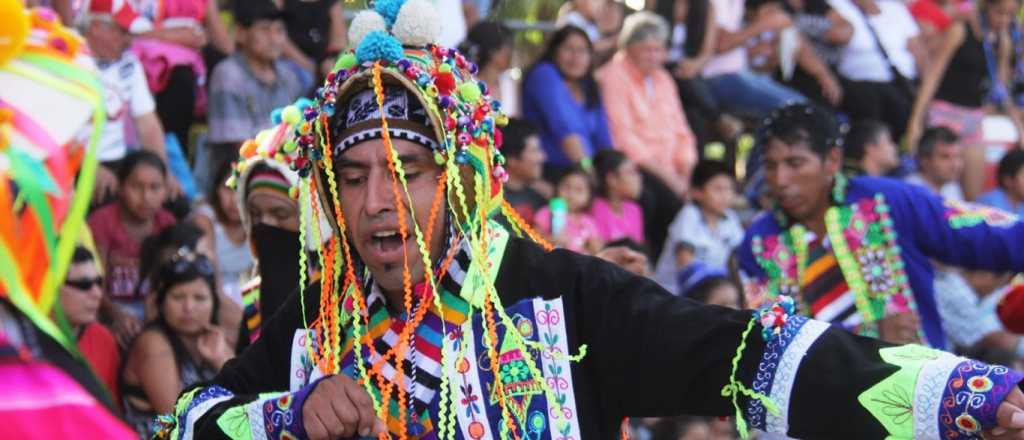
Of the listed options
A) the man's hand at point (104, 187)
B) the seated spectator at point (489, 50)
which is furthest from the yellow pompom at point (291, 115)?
the seated spectator at point (489, 50)

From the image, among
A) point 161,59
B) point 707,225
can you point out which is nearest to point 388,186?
point 161,59

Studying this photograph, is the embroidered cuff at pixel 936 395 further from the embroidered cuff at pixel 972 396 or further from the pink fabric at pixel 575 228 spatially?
the pink fabric at pixel 575 228

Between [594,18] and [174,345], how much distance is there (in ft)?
15.3

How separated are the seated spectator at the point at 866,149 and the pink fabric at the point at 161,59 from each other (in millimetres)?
4048

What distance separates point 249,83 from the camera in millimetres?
8352

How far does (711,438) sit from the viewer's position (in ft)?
25.6

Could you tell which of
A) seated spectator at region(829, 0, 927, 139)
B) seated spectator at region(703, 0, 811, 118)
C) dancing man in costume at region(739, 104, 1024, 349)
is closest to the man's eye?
dancing man in costume at region(739, 104, 1024, 349)

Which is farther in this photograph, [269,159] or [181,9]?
[181,9]

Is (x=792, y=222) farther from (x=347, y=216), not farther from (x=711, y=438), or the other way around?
(x=347, y=216)

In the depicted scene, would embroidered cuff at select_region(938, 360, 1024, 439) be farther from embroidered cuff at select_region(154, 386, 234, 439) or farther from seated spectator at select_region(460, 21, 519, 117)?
seated spectator at select_region(460, 21, 519, 117)

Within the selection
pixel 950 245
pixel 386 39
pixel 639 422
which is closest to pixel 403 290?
pixel 386 39

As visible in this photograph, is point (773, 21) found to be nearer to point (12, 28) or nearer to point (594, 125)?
point (594, 125)

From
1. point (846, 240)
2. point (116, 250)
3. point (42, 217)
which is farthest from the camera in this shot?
point (116, 250)

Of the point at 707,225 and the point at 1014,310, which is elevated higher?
the point at 1014,310
